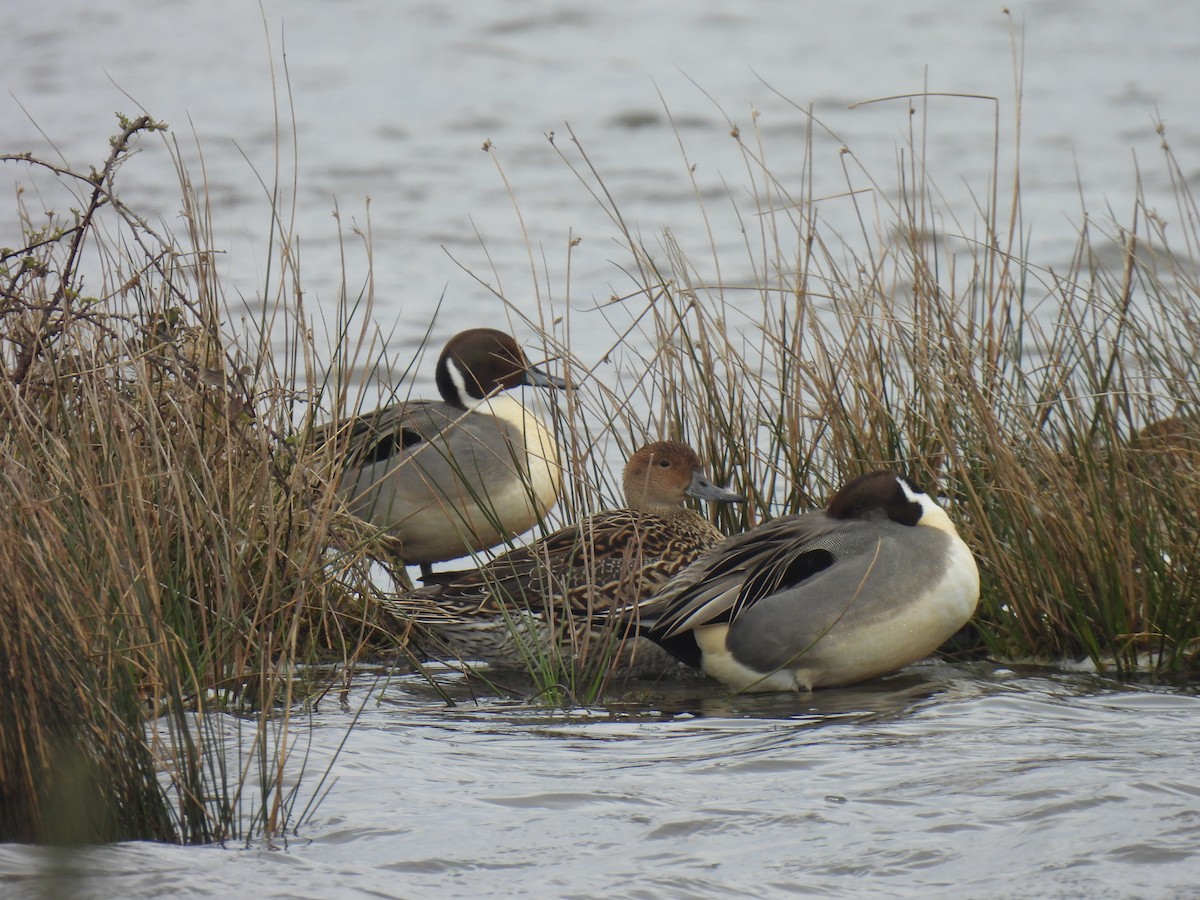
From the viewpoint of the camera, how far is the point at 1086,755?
12.8 ft

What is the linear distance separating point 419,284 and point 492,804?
8456 millimetres

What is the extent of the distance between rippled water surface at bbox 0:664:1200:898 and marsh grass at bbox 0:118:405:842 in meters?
0.13

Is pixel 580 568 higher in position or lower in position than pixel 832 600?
higher

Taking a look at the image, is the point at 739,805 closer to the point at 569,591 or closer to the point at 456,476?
the point at 569,591

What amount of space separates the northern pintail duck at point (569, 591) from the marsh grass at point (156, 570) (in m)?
0.25

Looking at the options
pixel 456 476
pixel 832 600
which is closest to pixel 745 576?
pixel 832 600

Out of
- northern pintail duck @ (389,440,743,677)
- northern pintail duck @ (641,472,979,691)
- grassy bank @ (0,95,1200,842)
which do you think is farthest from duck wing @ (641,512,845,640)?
grassy bank @ (0,95,1200,842)

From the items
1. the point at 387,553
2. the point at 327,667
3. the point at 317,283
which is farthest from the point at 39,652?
the point at 317,283

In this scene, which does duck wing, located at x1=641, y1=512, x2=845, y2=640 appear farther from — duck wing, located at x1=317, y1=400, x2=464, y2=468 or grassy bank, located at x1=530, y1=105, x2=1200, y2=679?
duck wing, located at x1=317, y1=400, x2=464, y2=468

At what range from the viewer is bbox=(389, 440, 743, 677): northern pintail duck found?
4891 millimetres

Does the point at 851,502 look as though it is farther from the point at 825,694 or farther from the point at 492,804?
the point at 492,804

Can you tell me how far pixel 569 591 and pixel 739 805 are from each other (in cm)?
149

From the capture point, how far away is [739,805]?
3.64 metres

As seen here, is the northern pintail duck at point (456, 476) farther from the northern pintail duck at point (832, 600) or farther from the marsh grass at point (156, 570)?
the northern pintail duck at point (832, 600)
